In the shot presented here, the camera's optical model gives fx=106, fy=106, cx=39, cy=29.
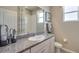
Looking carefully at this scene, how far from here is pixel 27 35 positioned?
48.5 inches

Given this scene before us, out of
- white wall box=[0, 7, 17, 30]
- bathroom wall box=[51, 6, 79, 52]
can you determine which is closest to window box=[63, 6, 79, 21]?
bathroom wall box=[51, 6, 79, 52]

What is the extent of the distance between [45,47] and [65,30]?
306 mm

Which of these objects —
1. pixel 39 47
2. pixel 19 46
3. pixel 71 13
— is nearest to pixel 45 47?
pixel 39 47

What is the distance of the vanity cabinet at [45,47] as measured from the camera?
1.17 m

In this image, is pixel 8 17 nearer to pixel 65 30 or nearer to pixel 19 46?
pixel 19 46

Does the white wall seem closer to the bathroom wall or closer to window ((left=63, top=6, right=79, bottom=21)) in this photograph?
the bathroom wall

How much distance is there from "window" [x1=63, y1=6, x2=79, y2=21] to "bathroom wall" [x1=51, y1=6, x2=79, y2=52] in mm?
46

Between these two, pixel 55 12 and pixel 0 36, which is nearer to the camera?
pixel 0 36

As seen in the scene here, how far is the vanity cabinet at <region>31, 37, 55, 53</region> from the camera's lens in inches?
46.1

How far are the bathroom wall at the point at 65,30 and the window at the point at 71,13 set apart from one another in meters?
0.05

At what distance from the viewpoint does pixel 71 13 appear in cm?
125
